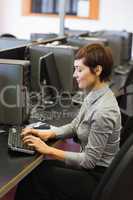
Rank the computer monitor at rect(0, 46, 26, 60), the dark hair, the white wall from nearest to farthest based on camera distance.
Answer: the dark hair
the computer monitor at rect(0, 46, 26, 60)
the white wall

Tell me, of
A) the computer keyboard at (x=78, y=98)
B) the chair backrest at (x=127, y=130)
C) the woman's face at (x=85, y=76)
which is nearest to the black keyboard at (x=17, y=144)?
the woman's face at (x=85, y=76)

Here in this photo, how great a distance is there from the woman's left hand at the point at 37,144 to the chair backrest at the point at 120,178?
552 mm

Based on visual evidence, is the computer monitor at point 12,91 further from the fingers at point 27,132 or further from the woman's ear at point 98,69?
the woman's ear at point 98,69

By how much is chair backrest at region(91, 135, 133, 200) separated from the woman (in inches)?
18.5

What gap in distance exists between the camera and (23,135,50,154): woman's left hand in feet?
6.67

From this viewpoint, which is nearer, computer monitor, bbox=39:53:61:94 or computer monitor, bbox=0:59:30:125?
computer monitor, bbox=0:59:30:125

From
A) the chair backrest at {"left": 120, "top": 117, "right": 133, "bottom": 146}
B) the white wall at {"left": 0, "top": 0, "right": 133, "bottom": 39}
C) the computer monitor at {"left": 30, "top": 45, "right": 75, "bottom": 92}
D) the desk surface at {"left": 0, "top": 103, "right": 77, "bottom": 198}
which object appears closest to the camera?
the desk surface at {"left": 0, "top": 103, "right": 77, "bottom": 198}

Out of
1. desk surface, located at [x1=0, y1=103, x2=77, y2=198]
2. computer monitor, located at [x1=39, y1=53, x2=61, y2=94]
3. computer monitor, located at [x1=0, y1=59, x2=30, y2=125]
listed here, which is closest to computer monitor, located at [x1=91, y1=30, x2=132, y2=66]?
computer monitor, located at [x1=39, y1=53, x2=61, y2=94]

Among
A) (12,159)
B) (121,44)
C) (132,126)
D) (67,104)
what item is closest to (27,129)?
(12,159)

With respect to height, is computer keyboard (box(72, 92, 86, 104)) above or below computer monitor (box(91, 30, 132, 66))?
below

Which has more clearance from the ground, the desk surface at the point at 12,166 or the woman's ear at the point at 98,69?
the woman's ear at the point at 98,69

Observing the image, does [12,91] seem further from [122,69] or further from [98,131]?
[122,69]

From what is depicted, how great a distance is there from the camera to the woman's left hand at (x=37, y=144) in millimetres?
2033

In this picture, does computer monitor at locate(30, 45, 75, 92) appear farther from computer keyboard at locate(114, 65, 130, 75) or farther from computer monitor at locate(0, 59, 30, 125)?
computer keyboard at locate(114, 65, 130, 75)
